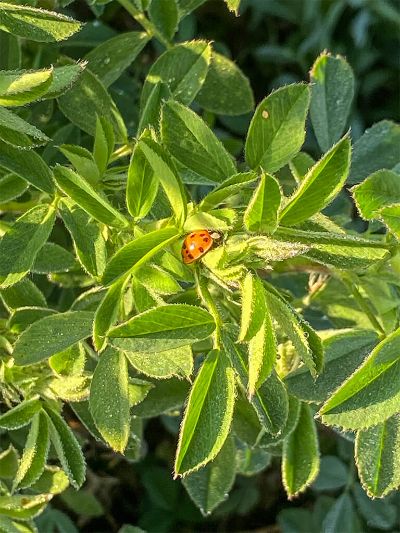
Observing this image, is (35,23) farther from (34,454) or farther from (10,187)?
(34,454)

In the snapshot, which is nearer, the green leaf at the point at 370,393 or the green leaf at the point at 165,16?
the green leaf at the point at 370,393

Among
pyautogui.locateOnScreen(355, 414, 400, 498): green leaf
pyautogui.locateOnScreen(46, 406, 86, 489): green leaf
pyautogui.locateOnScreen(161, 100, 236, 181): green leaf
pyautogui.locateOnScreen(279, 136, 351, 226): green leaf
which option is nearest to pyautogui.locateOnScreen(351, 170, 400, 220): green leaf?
pyautogui.locateOnScreen(279, 136, 351, 226): green leaf

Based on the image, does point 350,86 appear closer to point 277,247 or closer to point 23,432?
point 277,247

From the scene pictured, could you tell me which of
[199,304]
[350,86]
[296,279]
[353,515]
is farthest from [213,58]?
[353,515]

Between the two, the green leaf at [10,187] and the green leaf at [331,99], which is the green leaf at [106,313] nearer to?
the green leaf at [10,187]

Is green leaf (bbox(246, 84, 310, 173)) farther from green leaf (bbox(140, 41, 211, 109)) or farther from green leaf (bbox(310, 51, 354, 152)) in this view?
green leaf (bbox(310, 51, 354, 152))

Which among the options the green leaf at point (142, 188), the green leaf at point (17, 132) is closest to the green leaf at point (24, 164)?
the green leaf at point (17, 132)
